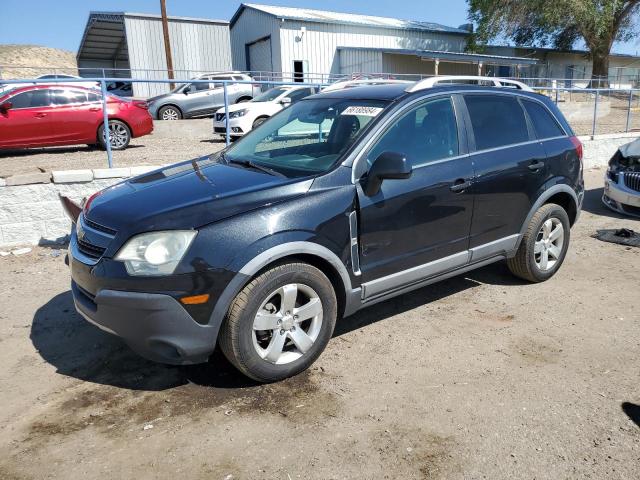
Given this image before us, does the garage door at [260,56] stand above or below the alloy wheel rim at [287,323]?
above

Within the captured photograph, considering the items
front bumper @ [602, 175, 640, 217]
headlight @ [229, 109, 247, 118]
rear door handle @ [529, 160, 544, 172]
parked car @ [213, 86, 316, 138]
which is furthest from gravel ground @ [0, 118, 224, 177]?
front bumper @ [602, 175, 640, 217]

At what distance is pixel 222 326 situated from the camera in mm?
3055

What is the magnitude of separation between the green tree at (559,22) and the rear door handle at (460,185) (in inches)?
1127

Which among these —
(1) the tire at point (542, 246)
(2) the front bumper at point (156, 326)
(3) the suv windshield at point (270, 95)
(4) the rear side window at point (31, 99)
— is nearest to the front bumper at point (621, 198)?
(1) the tire at point (542, 246)

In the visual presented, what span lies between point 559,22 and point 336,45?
1378 cm

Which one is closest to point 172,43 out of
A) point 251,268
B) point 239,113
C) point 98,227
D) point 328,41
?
point 328,41

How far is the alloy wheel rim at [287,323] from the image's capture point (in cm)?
316

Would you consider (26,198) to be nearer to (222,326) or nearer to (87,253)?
(87,253)

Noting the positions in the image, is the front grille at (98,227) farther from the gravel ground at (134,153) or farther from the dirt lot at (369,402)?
the gravel ground at (134,153)

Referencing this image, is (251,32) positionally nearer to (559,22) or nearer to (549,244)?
(559,22)

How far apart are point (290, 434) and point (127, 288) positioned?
1189 millimetres

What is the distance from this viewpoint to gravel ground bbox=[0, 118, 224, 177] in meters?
9.61

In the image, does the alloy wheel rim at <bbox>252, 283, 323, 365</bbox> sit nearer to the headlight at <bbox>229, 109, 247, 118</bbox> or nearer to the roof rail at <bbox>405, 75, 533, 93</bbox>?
the roof rail at <bbox>405, 75, 533, 93</bbox>

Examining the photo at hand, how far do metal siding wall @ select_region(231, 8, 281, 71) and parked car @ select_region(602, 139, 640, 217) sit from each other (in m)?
23.1
